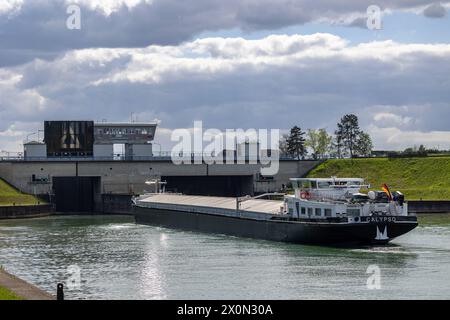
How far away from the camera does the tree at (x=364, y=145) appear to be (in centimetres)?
17738

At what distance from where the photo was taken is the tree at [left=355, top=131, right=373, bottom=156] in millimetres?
177375

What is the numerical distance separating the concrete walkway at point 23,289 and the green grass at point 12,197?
6899 cm

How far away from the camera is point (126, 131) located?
438ft

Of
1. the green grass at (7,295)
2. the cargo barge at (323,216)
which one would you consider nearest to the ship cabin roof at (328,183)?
the cargo barge at (323,216)

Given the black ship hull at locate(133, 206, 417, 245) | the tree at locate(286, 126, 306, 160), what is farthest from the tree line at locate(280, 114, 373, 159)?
the black ship hull at locate(133, 206, 417, 245)

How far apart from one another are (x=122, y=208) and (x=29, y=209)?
14.2m

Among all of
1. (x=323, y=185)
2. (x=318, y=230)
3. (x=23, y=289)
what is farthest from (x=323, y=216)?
(x=23, y=289)

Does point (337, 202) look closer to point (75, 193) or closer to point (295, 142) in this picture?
point (75, 193)

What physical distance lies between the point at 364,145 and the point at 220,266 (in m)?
127

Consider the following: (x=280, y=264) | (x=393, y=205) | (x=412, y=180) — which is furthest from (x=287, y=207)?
(x=412, y=180)

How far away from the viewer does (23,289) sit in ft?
131

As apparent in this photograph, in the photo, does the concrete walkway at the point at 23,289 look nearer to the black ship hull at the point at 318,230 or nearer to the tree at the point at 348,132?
the black ship hull at the point at 318,230
